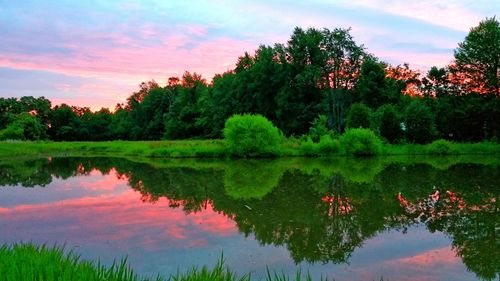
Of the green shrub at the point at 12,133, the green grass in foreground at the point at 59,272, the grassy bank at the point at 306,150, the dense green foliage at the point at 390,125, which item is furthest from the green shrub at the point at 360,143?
the green shrub at the point at 12,133

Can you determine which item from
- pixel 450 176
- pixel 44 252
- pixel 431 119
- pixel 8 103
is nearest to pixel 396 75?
pixel 431 119

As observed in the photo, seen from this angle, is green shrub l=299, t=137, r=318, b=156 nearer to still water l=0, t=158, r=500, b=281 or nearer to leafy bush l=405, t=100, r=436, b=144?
leafy bush l=405, t=100, r=436, b=144

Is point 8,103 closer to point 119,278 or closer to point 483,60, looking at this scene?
point 483,60

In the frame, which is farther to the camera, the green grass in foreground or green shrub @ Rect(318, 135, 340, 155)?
green shrub @ Rect(318, 135, 340, 155)

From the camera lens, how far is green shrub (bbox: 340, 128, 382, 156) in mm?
31641

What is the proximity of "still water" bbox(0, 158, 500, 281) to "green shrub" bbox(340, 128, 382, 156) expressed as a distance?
13346 millimetres

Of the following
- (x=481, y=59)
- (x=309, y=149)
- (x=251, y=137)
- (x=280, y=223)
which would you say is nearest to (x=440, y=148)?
(x=309, y=149)

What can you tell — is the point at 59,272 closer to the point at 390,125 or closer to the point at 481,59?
the point at 390,125

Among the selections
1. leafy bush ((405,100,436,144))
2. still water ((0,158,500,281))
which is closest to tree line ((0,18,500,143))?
leafy bush ((405,100,436,144))

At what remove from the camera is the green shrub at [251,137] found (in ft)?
99.7

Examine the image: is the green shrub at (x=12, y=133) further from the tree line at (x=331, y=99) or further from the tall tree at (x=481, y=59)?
the tall tree at (x=481, y=59)

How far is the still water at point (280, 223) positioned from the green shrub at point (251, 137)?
12166 mm

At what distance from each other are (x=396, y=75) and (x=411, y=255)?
52968 mm

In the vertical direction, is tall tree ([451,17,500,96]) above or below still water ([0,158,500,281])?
above
